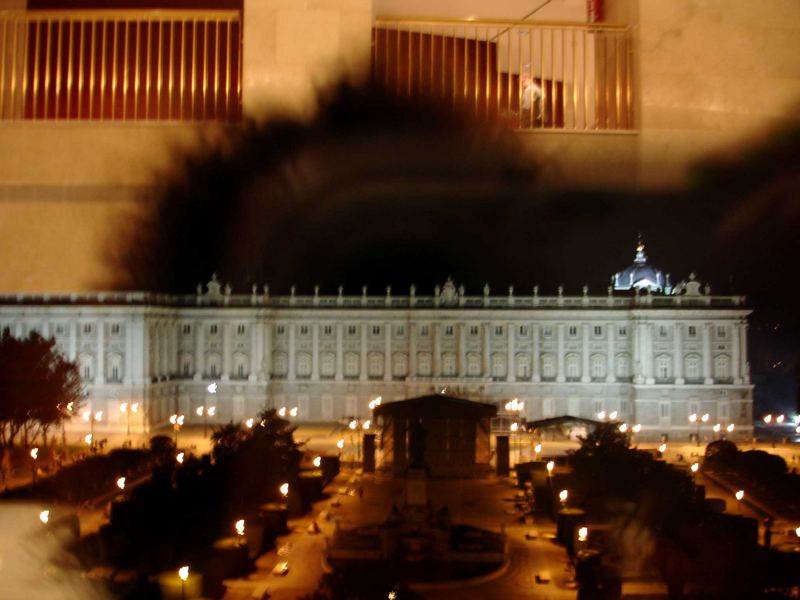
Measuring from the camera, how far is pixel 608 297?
113 feet

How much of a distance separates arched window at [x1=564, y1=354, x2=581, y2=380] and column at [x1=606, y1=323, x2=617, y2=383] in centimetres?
98

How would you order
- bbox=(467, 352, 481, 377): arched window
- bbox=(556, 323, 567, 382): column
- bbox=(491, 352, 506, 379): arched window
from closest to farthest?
1. bbox=(556, 323, 567, 382): column
2. bbox=(491, 352, 506, 379): arched window
3. bbox=(467, 352, 481, 377): arched window

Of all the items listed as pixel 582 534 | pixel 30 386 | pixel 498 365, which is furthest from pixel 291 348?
pixel 582 534

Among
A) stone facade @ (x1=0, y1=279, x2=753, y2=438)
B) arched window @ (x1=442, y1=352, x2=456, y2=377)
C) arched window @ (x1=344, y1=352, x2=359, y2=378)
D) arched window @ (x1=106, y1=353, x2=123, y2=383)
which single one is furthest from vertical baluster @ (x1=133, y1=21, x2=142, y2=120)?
arched window @ (x1=442, y1=352, x2=456, y2=377)

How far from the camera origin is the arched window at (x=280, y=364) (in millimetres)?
35594

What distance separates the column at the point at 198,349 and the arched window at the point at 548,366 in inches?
464

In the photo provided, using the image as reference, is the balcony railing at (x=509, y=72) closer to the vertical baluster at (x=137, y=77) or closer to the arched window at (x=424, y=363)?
the vertical baluster at (x=137, y=77)

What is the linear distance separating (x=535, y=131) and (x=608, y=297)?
90.3 feet

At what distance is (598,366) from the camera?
34.6m

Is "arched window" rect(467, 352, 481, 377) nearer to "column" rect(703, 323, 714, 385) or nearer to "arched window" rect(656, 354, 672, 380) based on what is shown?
"arched window" rect(656, 354, 672, 380)

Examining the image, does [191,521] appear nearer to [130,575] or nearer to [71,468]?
[130,575]

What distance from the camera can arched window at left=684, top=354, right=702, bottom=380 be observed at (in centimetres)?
3322

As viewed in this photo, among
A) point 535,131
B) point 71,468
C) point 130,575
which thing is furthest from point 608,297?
point 535,131

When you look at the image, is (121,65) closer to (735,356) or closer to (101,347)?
(101,347)
